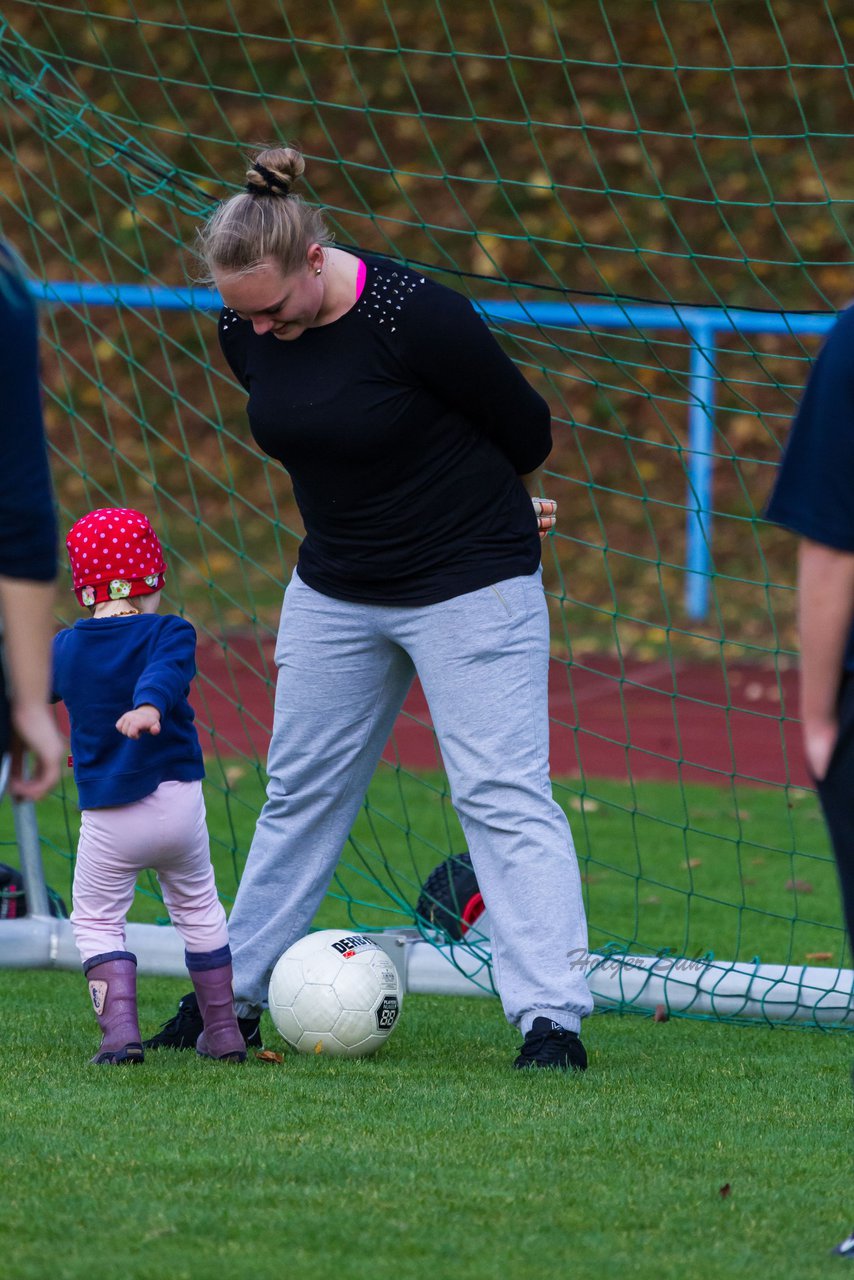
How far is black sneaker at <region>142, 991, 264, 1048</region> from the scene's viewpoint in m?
4.02

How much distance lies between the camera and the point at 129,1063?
3785mm

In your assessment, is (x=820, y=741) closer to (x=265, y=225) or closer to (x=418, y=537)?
(x=418, y=537)

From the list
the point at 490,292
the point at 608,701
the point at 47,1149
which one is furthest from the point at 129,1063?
the point at 490,292

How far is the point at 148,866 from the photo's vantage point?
12.4ft

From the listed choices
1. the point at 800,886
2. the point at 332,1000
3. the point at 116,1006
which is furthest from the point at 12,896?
the point at 800,886

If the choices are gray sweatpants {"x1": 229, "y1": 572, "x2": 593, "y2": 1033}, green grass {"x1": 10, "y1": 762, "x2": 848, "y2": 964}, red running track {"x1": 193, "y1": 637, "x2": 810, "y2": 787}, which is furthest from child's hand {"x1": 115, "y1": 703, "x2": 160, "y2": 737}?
red running track {"x1": 193, "y1": 637, "x2": 810, "y2": 787}

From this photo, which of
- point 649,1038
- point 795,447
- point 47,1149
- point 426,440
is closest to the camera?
point 795,447

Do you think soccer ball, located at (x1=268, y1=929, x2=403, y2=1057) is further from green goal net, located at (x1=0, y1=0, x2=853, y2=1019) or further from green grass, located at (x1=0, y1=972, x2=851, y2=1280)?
green goal net, located at (x1=0, y1=0, x2=853, y2=1019)

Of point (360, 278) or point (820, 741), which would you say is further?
point (360, 278)

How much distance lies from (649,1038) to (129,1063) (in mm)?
1249

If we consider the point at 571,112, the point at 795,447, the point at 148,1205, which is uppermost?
the point at 571,112

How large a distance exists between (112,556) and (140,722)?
0.41 metres

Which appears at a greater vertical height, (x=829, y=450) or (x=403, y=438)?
(x=403, y=438)

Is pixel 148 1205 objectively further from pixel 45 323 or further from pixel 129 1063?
pixel 45 323
